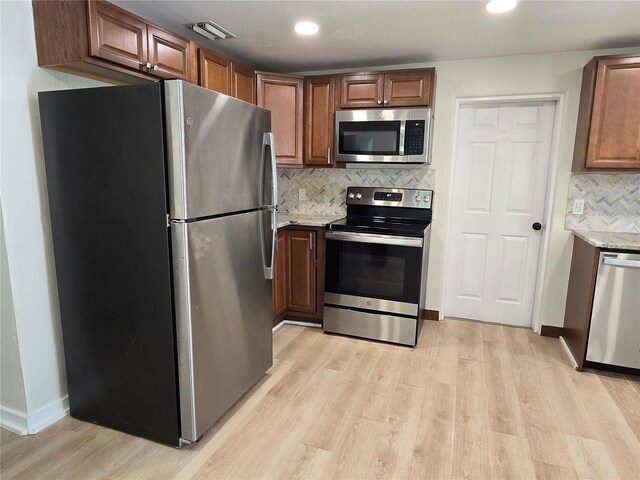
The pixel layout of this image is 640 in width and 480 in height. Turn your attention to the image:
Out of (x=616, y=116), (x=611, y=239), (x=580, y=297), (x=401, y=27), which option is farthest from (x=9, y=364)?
(x=616, y=116)

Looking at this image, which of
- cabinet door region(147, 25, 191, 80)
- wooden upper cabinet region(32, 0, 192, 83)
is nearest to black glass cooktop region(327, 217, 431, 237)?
cabinet door region(147, 25, 191, 80)

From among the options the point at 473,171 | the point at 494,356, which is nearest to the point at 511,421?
the point at 494,356

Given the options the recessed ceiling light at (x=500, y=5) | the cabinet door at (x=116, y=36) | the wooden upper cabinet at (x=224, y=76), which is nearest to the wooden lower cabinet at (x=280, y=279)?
the wooden upper cabinet at (x=224, y=76)

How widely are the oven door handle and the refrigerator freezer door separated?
1.03 meters

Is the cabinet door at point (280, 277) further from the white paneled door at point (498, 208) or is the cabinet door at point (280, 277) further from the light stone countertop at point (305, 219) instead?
the white paneled door at point (498, 208)

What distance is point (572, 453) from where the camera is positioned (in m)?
1.90

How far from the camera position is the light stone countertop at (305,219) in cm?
322

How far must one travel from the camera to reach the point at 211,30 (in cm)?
260

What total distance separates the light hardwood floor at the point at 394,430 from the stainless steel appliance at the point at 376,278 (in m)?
0.32

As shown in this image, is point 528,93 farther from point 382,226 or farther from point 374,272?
point 374,272

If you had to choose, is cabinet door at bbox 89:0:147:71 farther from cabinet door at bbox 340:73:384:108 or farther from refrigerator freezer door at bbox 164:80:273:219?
cabinet door at bbox 340:73:384:108

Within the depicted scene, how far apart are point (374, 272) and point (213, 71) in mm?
1900

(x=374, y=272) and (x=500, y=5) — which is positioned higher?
(x=500, y=5)

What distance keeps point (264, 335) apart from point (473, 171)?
2.31m
